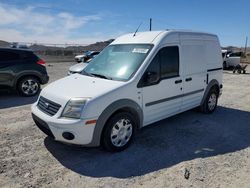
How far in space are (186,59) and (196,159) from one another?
2352mm

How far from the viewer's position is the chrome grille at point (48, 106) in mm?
3982

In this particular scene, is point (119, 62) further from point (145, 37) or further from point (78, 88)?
point (78, 88)

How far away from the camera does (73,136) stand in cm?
381

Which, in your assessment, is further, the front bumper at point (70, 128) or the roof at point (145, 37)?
the roof at point (145, 37)

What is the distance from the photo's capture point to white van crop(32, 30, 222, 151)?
384cm

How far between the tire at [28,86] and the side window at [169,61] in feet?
18.6

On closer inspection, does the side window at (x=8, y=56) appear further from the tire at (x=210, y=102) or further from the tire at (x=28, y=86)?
the tire at (x=210, y=102)

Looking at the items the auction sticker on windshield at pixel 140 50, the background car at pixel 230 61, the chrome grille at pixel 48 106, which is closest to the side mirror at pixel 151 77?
the auction sticker on windshield at pixel 140 50

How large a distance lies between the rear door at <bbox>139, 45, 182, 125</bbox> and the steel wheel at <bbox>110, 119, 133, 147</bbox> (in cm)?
46

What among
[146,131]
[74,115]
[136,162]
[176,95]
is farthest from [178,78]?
[74,115]

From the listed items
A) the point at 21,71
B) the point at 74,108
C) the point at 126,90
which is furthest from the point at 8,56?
the point at 126,90

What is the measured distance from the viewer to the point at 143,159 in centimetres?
407

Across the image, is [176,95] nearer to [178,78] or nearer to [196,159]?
[178,78]

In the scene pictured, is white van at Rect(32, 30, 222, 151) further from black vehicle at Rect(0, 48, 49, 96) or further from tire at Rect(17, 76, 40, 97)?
tire at Rect(17, 76, 40, 97)
